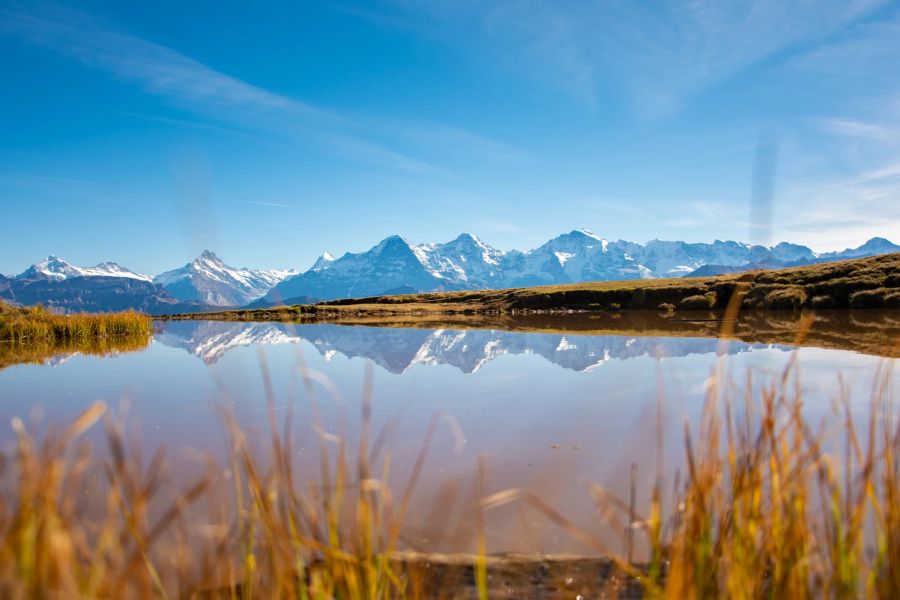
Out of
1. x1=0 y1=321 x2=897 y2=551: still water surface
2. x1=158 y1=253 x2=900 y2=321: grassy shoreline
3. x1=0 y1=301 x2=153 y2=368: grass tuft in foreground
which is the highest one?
x1=158 y1=253 x2=900 y2=321: grassy shoreline

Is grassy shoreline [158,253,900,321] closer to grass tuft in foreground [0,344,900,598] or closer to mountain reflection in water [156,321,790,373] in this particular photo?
mountain reflection in water [156,321,790,373]

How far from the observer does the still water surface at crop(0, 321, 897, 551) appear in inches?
251

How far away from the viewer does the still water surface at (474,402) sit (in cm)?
638

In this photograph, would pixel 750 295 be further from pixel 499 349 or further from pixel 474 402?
pixel 474 402

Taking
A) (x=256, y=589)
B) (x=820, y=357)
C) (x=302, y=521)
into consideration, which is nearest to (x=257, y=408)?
(x=302, y=521)

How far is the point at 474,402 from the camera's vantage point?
12.0 m

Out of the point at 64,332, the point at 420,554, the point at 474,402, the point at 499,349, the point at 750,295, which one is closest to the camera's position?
the point at 420,554

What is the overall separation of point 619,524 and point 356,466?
3.58m

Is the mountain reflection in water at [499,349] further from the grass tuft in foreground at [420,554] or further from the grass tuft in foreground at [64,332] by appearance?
the grass tuft in foreground at [420,554]

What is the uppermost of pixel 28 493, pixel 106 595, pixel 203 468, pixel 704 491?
pixel 28 493

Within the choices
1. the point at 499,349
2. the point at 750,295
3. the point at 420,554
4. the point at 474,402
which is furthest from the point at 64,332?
the point at 750,295

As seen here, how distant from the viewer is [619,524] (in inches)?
200

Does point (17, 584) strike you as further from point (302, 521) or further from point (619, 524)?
point (619, 524)

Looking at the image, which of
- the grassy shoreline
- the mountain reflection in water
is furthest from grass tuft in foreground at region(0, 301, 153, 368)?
the grassy shoreline
